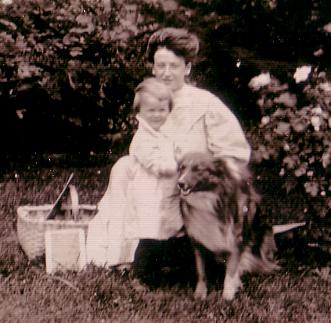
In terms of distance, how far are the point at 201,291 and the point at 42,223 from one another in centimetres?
95

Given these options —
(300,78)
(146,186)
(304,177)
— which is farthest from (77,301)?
(300,78)

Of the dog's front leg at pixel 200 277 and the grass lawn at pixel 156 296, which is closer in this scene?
the grass lawn at pixel 156 296

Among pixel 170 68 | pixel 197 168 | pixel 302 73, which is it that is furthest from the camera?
pixel 302 73

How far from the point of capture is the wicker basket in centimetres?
360

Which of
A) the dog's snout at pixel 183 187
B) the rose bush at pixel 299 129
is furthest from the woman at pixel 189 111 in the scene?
the rose bush at pixel 299 129

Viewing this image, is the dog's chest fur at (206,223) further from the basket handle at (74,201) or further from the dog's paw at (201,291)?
the basket handle at (74,201)

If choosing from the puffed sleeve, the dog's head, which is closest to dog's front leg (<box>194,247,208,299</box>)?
the dog's head

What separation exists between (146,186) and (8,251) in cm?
107

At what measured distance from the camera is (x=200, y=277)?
3.32m

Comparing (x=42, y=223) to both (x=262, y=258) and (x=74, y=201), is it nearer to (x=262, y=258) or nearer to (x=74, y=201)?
(x=74, y=201)

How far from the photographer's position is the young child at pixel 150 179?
126 inches

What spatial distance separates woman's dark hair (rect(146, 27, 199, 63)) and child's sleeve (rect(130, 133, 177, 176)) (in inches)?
17.0

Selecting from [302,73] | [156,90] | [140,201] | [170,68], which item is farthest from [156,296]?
[302,73]

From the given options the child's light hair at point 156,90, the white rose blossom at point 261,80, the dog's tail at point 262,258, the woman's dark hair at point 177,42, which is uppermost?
the woman's dark hair at point 177,42
